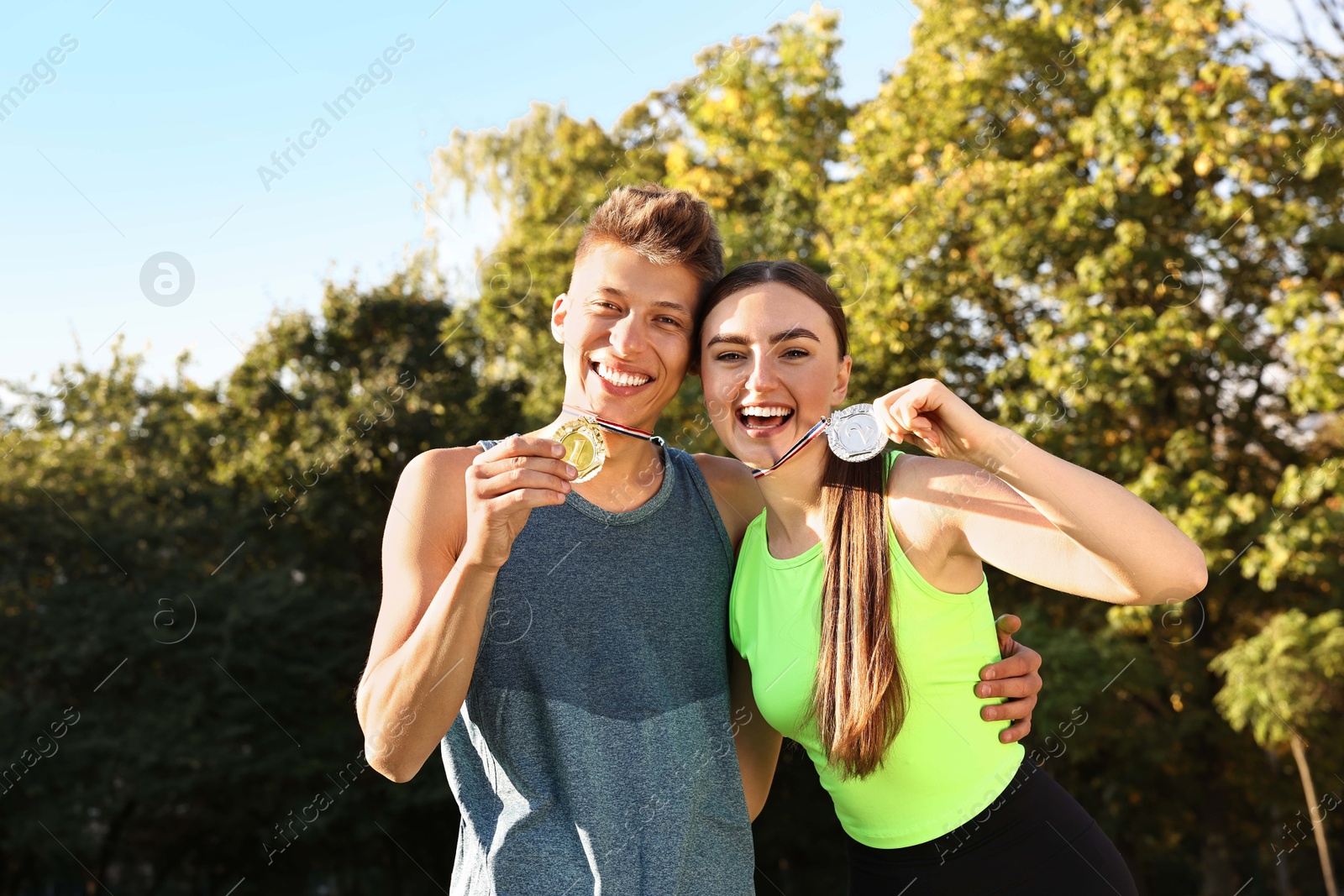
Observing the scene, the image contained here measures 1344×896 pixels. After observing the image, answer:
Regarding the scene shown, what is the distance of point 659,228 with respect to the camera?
2.94 m

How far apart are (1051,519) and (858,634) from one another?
1.86 ft

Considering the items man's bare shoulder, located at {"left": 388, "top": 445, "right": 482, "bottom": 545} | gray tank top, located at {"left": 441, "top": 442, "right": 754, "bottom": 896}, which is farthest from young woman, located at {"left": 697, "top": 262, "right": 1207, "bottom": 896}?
man's bare shoulder, located at {"left": 388, "top": 445, "right": 482, "bottom": 545}

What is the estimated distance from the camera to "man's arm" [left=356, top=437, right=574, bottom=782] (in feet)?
7.37

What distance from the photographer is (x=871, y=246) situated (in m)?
12.5

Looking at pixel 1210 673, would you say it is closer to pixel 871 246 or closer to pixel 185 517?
pixel 871 246

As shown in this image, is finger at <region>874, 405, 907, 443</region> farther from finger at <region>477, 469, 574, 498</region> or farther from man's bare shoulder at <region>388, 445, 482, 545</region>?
man's bare shoulder at <region>388, 445, 482, 545</region>

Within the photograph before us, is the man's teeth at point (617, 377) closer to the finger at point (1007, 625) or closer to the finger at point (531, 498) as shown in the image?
the finger at point (531, 498)

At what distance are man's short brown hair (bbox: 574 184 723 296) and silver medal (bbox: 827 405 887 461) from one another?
0.59 m

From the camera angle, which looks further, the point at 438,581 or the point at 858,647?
the point at 858,647

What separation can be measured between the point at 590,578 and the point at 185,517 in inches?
604

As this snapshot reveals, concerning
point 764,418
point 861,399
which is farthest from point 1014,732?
point 861,399

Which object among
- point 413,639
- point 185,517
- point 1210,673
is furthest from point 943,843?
point 185,517

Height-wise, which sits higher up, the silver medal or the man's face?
the man's face

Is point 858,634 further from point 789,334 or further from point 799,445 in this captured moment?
point 789,334
